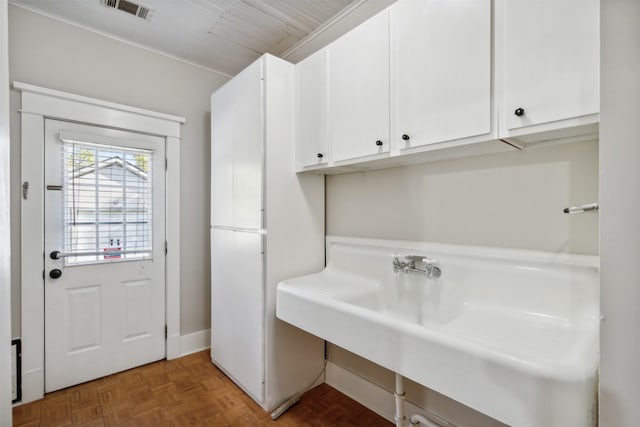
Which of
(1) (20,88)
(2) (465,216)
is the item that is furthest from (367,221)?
(1) (20,88)

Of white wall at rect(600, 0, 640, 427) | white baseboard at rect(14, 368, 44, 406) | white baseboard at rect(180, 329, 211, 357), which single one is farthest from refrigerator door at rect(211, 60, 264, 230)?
white wall at rect(600, 0, 640, 427)

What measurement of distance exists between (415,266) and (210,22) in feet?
7.21

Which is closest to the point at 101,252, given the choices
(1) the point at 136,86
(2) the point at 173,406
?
(2) the point at 173,406

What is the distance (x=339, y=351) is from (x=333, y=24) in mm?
2353

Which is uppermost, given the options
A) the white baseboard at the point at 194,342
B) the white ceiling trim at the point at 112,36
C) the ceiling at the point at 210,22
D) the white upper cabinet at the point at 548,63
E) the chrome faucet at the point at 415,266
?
the ceiling at the point at 210,22

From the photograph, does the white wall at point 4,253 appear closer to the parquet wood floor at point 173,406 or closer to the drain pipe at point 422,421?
the parquet wood floor at point 173,406

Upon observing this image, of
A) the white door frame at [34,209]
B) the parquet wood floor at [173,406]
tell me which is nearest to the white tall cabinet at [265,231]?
the parquet wood floor at [173,406]

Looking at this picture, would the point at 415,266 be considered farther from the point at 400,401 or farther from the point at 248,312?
the point at 248,312

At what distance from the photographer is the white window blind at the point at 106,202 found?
2.17 metres

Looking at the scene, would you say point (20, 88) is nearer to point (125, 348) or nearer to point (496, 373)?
point (125, 348)

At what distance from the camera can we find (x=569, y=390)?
2.56ft

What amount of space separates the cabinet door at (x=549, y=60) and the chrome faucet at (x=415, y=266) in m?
0.74

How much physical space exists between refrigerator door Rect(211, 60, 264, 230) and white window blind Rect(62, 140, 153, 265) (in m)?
0.58

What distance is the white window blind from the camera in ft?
7.11
